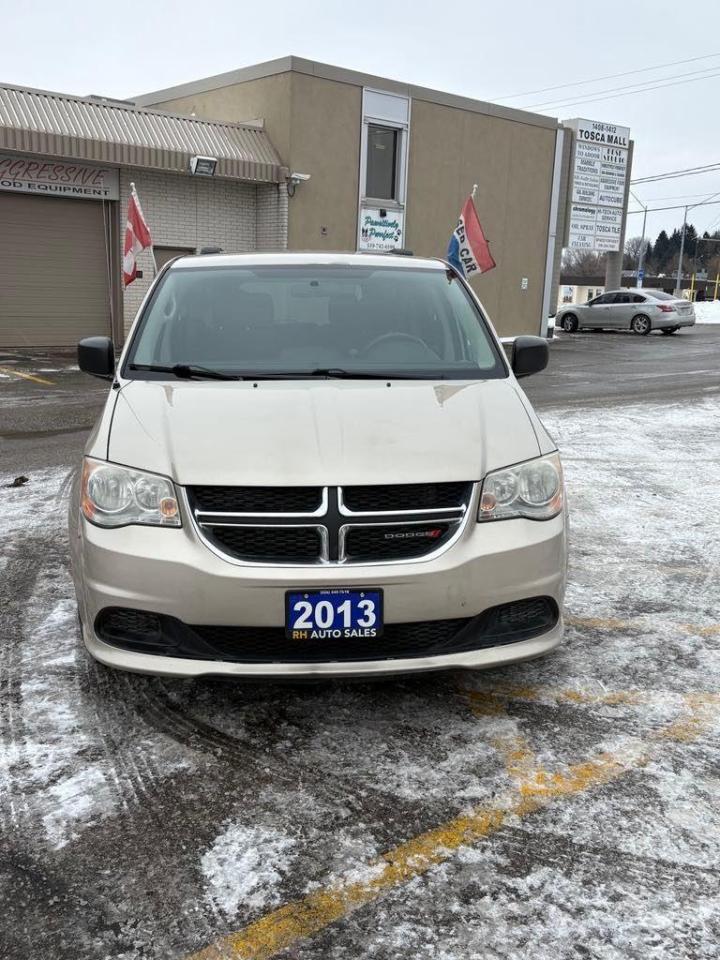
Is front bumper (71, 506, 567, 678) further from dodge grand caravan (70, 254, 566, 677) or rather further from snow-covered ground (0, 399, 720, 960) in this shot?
snow-covered ground (0, 399, 720, 960)

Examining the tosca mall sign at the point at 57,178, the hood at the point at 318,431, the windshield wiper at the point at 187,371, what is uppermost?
the tosca mall sign at the point at 57,178

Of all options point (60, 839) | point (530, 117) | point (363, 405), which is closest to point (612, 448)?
point (363, 405)

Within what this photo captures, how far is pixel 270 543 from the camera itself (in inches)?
117

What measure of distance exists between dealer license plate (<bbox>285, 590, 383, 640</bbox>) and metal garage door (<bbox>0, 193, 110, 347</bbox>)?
693 inches

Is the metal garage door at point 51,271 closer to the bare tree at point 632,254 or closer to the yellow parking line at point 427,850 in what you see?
the yellow parking line at point 427,850

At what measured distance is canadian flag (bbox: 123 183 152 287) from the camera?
52.4ft

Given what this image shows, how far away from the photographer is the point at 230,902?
92.3 inches

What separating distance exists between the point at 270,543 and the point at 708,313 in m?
46.4

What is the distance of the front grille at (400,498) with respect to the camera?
9.86 ft

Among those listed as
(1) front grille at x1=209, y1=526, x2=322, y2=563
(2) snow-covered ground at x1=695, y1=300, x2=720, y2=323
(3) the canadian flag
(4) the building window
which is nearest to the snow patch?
(1) front grille at x1=209, y1=526, x2=322, y2=563

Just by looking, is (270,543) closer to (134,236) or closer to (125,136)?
(134,236)

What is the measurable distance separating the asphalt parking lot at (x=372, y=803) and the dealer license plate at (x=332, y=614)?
A: 480 mm

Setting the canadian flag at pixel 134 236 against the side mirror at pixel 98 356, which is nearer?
the side mirror at pixel 98 356

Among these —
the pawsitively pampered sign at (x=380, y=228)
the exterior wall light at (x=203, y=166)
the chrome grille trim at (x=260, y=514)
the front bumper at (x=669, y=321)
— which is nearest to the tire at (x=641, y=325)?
the front bumper at (x=669, y=321)
